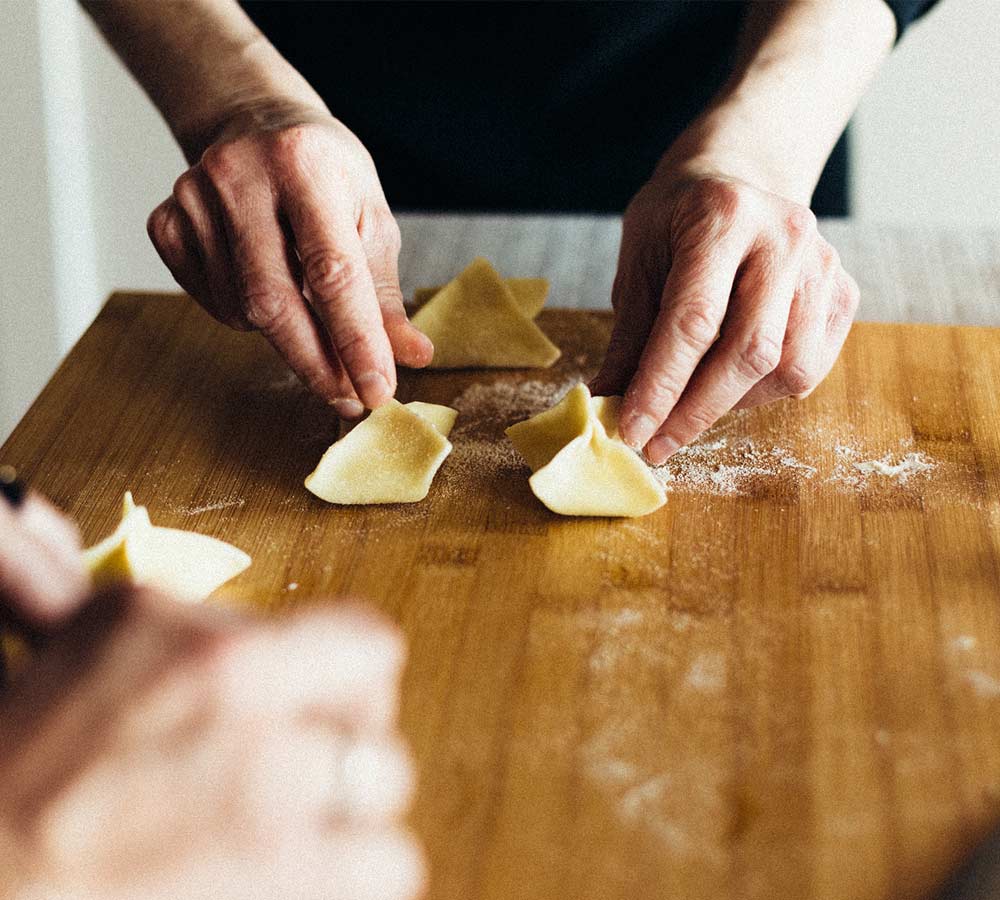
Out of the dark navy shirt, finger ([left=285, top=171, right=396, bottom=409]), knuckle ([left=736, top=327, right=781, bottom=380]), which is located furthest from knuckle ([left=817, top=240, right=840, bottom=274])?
the dark navy shirt

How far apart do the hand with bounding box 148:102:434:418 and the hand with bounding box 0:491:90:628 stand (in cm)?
56

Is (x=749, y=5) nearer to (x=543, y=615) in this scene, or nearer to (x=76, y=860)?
(x=543, y=615)

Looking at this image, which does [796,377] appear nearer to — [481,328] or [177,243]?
[481,328]

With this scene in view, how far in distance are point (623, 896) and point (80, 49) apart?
2828 mm

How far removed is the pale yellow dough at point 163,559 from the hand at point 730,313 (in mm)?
406

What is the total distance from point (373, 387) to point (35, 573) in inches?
23.8

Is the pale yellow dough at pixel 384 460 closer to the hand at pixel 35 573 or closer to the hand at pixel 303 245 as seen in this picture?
the hand at pixel 303 245

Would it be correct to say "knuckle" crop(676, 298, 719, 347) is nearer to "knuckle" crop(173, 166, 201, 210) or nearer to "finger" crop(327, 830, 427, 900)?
"knuckle" crop(173, 166, 201, 210)

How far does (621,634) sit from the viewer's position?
38.3 inches

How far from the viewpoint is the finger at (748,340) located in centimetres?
114

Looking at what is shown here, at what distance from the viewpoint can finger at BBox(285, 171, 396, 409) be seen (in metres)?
1.14

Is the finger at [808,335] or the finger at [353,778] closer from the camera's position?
the finger at [353,778]

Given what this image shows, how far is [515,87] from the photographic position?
1821mm

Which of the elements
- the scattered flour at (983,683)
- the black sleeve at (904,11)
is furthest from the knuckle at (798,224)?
the black sleeve at (904,11)
